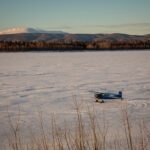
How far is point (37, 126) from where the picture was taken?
504 centimetres

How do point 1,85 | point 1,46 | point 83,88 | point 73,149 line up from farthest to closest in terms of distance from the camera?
point 1,46 → point 1,85 → point 83,88 → point 73,149

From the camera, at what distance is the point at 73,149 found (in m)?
3.89

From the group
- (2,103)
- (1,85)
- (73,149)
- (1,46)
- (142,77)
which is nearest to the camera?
(73,149)

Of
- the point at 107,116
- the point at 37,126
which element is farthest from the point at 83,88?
the point at 37,126

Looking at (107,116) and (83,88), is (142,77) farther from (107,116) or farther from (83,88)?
(107,116)

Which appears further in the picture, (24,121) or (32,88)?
(32,88)

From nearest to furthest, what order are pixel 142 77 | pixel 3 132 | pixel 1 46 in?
pixel 3 132, pixel 142 77, pixel 1 46

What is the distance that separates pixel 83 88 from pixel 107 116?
Answer: 2.94 metres

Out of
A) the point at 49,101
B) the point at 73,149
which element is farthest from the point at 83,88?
the point at 73,149

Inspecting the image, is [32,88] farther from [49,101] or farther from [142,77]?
[142,77]

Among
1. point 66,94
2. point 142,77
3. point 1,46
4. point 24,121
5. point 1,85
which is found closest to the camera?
point 24,121

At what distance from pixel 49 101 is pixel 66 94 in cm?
81

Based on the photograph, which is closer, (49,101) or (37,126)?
(37,126)

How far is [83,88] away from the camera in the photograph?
8562 millimetres
